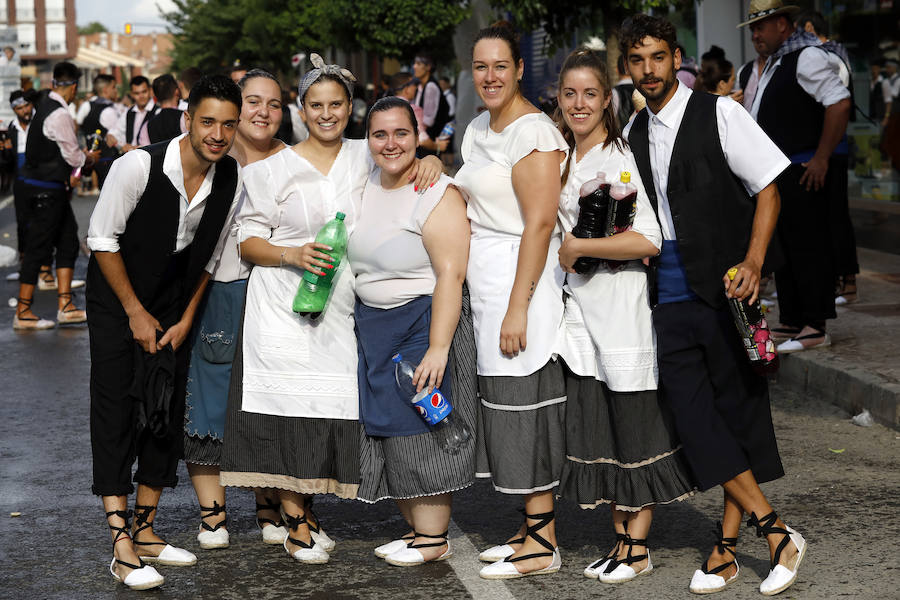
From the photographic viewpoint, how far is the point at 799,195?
803cm

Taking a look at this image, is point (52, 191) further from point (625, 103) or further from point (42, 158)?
point (625, 103)

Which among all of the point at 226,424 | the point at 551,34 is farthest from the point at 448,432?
the point at 551,34

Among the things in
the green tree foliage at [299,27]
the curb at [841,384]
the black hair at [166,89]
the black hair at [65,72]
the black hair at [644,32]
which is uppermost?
the green tree foliage at [299,27]

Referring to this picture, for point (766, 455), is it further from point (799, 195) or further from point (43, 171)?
point (43, 171)

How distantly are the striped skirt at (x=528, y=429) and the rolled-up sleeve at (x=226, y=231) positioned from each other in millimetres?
1201

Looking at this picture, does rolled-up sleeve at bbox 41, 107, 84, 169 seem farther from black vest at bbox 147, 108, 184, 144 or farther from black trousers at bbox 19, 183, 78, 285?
black vest at bbox 147, 108, 184, 144

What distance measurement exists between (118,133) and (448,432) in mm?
12497

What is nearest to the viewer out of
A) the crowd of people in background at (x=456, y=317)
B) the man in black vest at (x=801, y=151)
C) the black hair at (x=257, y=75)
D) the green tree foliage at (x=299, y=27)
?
the crowd of people in background at (x=456, y=317)

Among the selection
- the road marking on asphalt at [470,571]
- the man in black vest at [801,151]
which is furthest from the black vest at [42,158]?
the road marking on asphalt at [470,571]

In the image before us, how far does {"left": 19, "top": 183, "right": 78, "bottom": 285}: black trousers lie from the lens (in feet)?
36.6

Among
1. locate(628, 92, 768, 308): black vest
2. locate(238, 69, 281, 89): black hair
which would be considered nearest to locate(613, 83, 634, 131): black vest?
locate(238, 69, 281, 89): black hair

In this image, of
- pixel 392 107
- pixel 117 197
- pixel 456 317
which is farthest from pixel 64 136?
pixel 456 317

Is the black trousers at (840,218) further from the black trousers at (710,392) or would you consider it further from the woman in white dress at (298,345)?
the woman in white dress at (298,345)

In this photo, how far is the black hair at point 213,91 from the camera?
4.71 m
